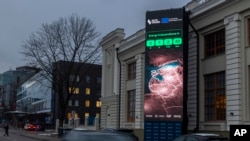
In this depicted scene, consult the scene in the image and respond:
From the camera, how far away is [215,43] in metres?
27.0

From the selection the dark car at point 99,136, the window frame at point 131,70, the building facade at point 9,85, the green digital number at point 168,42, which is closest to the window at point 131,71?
the window frame at point 131,70

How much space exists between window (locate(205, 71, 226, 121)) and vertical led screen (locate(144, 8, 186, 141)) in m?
1.55

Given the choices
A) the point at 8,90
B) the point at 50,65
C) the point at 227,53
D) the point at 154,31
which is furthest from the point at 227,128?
the point at 8,90

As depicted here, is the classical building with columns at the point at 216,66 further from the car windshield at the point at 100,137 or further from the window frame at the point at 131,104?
the car windshield at the point at 100,137

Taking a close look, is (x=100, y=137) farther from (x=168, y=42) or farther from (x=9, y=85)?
(x=9, y=85)

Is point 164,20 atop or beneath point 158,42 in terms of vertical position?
atop

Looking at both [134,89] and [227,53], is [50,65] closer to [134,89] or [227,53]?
[134,89]

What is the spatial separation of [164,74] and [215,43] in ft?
13.0

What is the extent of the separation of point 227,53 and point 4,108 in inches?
4932

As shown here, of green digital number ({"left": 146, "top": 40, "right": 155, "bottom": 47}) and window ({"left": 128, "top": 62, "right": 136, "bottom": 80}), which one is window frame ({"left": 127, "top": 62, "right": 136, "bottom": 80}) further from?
green digital number ({"left": 146, "top": 40, "right": 155, "bottom": 47})

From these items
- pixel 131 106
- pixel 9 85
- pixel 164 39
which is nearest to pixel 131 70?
pixel 131 106

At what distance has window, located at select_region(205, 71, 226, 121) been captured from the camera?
25.9 metres

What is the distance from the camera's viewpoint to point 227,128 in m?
24.6

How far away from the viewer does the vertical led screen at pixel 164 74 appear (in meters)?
28.1
